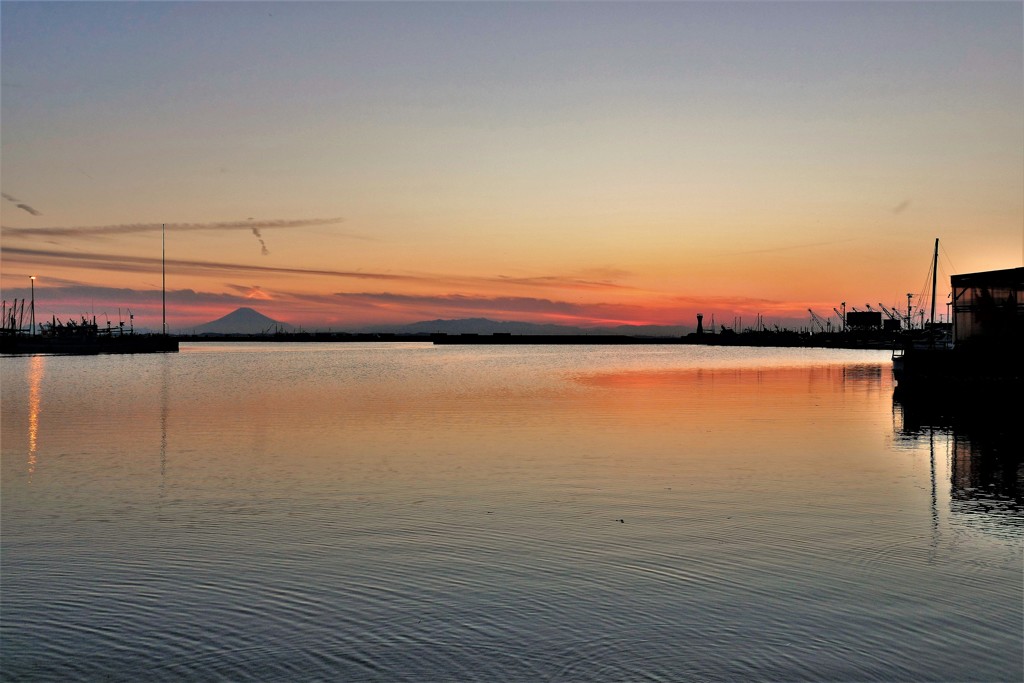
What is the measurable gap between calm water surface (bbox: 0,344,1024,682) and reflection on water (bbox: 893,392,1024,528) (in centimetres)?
20

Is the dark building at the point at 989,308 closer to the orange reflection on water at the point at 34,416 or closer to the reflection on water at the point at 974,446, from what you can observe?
the reflection on water at the point at 974,446

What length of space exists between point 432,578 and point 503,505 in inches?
244

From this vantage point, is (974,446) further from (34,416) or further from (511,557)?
(34,416)

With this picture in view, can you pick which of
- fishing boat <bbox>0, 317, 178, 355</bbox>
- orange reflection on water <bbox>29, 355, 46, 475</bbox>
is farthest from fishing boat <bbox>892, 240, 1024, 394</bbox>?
fishing boat <bbox>0, 317, 178, 355</bbox>

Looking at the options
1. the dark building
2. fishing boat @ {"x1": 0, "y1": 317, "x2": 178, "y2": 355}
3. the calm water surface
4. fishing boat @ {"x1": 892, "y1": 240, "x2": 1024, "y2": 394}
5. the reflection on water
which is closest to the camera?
the calm water surface

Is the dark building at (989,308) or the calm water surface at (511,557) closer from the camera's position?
the calm water surface at (511,557)

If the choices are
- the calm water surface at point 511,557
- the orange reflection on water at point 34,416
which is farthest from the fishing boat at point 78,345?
the calm water surface at point 511,557

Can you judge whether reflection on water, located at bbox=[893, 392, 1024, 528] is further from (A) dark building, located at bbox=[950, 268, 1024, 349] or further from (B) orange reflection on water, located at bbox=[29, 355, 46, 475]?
(B) orange reflection on water, located at bbox=[29, 355, 46, 475]

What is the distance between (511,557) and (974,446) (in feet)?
76.5

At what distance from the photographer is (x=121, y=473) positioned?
24.5 m

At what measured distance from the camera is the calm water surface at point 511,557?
33.5 feet

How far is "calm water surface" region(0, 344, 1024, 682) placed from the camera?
33.5 feet

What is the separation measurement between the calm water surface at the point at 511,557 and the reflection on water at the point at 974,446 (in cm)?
20

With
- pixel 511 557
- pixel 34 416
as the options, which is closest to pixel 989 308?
pixel 511 557
